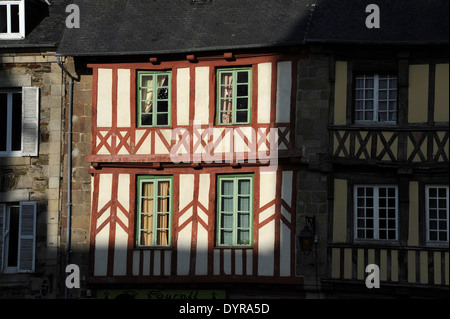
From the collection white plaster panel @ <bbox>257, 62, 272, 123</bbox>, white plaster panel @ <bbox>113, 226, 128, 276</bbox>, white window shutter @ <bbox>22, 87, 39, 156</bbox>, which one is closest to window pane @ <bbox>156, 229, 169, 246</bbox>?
white plaster panel @ <bbox>113, 226, 128, 276</bbox>

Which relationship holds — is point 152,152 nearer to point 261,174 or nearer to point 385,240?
point 261,174

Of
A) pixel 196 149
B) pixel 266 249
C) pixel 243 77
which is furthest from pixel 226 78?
pixel 266 249

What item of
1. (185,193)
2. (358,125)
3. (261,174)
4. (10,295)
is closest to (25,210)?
(10,295)

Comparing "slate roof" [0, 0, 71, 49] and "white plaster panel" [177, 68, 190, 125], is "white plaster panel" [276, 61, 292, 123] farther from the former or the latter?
"slate roof" [0, 0, 71, 49]

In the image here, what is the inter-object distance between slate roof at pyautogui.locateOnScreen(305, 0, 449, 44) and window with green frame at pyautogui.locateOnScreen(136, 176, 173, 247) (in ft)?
12.7

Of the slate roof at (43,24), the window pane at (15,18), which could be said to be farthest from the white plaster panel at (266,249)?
the window pane at (15,18)

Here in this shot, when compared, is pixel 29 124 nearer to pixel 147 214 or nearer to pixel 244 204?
pixel 147 214

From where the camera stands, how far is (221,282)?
72.5 ft

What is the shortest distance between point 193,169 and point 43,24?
14.8 feet

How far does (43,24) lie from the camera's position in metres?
24.4

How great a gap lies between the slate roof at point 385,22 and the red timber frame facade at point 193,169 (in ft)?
2.92

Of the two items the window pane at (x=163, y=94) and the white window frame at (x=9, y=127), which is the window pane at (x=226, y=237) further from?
the white window frame at (x=9, y=127)

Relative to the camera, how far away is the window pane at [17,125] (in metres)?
23.7

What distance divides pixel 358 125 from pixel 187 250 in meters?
3.85
